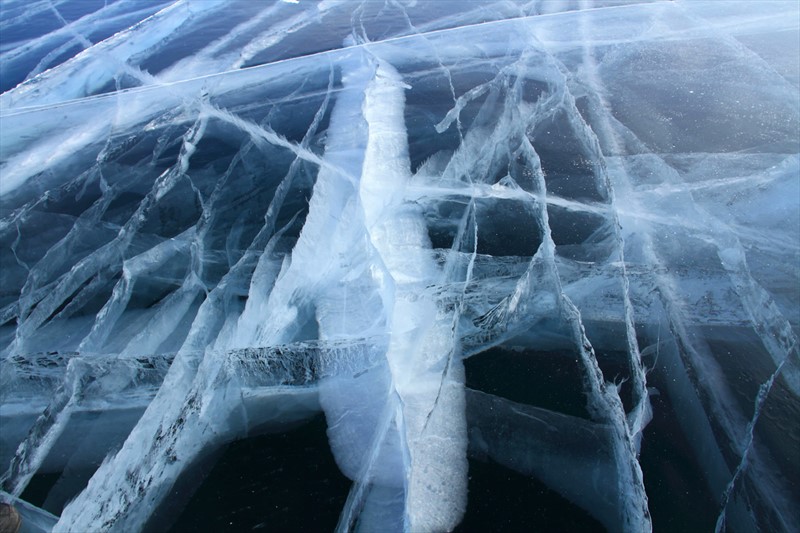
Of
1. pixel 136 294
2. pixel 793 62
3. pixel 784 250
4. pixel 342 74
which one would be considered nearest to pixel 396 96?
pixel 342 74

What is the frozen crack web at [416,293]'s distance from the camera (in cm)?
117

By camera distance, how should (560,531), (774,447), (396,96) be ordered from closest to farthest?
(560,531), (774,447), (396,96)

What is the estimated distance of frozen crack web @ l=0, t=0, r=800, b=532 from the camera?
46.3 inches

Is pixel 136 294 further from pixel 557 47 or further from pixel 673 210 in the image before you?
pixel 557 47

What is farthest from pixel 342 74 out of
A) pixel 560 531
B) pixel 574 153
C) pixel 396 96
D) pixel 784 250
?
pixel 560 531

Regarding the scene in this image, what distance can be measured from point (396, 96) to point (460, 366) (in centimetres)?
186

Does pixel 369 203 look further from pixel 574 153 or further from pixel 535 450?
pixel 535 450

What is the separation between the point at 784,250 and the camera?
171 cm

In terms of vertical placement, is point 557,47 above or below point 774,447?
above

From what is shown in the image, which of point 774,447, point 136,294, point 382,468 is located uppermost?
point 136,294

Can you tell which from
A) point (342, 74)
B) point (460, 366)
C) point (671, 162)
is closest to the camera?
point (460, 366)

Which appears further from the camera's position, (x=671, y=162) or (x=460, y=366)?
(x=671, y=162)

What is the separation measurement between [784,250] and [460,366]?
1.29 m

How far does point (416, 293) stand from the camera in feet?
5.26
